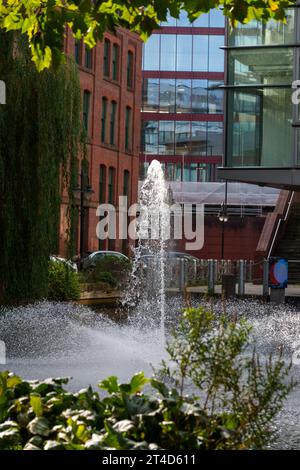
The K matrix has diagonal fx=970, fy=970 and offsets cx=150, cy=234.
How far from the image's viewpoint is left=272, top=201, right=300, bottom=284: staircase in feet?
115

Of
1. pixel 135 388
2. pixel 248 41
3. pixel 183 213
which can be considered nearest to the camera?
pixel 135 388

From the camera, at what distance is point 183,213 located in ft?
235

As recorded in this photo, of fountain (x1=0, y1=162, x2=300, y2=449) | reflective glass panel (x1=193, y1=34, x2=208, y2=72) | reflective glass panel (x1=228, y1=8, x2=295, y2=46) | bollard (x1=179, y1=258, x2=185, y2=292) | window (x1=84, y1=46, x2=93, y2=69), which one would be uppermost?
reflective glass panel (x1=193, y1=34, x2=208, y2=72)

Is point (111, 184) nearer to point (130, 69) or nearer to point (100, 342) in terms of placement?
point (130, 69)

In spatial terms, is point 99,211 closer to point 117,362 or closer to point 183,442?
point 117,362

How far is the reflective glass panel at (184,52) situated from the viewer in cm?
9562

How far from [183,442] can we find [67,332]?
1202cm

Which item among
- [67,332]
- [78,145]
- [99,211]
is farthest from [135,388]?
[99,211]

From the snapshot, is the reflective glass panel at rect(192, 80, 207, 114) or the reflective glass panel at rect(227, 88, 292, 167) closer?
the reflective glass panel at rect(227, 88, 292, 167)

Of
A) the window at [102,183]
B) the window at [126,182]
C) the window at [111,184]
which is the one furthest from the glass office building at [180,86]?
the window at [102,183]

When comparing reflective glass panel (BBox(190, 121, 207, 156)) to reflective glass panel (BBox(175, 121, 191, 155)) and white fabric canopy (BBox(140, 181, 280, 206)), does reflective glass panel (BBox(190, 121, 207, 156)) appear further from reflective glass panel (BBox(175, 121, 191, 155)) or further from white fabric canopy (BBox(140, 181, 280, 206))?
white fabric canopy (BBox(140, 181, 280, 206))

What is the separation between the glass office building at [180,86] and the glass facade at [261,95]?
64.8 m

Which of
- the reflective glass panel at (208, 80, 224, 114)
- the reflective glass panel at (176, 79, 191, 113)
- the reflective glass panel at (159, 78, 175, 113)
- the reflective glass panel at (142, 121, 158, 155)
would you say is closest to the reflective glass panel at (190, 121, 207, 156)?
the reflective glass panel at (208, 80, 224, 114)

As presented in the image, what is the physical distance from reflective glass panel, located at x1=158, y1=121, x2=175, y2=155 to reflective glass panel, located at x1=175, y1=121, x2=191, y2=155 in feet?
1.63
